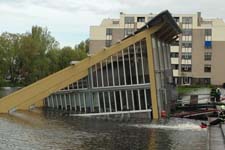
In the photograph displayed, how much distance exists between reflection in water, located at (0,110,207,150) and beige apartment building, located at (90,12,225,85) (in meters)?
70.9

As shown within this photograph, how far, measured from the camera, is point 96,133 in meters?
25.1

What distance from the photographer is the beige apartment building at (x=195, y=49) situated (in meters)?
103

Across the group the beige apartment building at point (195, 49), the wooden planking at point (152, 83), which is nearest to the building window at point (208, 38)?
the beige apartment building at point (195, 49)

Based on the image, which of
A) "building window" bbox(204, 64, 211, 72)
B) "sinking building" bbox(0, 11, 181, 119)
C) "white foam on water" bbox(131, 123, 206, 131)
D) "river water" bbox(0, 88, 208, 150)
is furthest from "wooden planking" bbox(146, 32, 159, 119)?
"building window" bbox(204, 64, 211, 72)

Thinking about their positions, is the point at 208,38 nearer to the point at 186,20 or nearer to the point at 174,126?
the point at 186,20

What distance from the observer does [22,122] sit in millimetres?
28719

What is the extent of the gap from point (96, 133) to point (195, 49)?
3191 inches

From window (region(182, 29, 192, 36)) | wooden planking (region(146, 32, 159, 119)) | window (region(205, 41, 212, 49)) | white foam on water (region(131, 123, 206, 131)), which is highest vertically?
window (region(182, 29, 192, 36))

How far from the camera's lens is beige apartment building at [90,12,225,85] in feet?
337

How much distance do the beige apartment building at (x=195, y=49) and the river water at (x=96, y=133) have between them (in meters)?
70.8

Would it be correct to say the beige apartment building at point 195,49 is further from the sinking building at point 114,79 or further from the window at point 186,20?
the sinking building at point 114,79

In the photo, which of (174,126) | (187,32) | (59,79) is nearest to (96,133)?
(174,126)

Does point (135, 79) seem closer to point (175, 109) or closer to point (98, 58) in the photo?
point (98, 58)

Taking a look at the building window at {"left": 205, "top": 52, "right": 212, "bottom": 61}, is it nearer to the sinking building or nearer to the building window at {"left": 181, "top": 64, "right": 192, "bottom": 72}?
the building window at {"left": 181, "top": 64, "right": 192, "bottom": 72}
